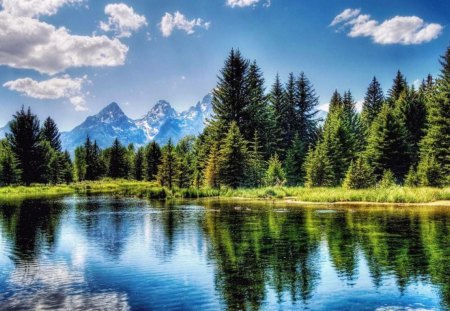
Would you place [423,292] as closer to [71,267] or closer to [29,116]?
[71,267]

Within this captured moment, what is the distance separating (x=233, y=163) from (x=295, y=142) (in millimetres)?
18798

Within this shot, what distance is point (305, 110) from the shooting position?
294ft

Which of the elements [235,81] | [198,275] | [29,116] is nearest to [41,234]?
[198,275]

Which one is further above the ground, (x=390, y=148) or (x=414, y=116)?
(x=414, y=116)

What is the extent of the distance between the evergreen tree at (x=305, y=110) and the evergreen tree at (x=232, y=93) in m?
13.0

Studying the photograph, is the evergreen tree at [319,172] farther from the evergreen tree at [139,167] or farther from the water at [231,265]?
the evergreen tree at [139,167]

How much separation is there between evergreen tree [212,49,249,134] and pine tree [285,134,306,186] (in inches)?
430

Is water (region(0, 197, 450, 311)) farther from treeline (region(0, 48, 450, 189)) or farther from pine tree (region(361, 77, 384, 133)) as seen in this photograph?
pine tree (region(361, 77, 384, 133))

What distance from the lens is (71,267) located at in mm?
15352

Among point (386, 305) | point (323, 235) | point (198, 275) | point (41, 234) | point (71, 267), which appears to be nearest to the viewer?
point (386, 305)

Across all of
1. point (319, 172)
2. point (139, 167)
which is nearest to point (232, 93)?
point (319, 172)

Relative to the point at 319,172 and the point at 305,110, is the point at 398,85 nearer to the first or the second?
the point at 305,110

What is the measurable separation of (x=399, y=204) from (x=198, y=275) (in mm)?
29270

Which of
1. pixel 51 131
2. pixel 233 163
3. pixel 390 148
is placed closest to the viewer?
pixel 390 148
